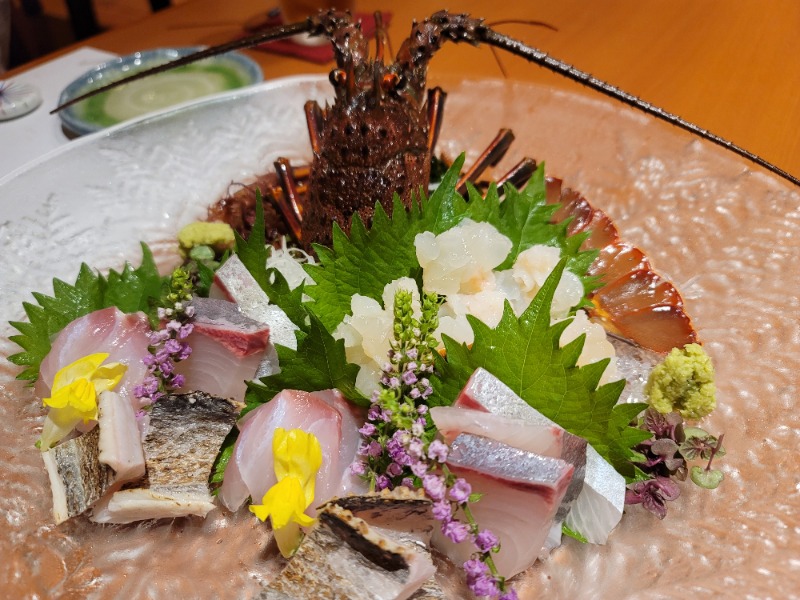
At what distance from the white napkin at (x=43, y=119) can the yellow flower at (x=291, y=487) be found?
6.94 ft

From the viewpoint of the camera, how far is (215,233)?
223cm

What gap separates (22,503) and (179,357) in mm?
506

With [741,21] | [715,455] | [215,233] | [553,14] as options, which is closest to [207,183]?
[215,233]

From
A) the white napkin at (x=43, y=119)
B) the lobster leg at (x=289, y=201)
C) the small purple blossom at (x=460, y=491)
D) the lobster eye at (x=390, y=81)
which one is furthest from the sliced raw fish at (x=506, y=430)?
the white napkin at (x=43, y=119)

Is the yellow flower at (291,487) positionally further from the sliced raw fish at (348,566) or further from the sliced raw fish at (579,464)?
the sliced raw fish at (579,464)

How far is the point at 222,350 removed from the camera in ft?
5.22

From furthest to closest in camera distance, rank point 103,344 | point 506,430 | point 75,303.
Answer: point 75,303 → point 103,344 → point 506,430

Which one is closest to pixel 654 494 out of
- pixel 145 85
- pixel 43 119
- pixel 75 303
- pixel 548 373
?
pixel 548 373

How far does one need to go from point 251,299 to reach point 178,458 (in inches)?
19.1

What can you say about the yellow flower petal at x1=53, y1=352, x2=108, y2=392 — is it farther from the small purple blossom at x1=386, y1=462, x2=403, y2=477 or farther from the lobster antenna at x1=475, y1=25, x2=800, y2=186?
the lobster antenna at x1=475, y1=25, x2=800, y2=186

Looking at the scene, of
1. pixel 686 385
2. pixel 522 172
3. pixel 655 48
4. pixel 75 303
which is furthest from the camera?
pixel 655 48

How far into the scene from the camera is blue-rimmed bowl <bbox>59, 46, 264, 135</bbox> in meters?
2.97

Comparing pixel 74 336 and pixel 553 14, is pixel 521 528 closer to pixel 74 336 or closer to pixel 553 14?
pixel 74 336

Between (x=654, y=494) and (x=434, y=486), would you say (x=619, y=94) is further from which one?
(x=434, y=486)
